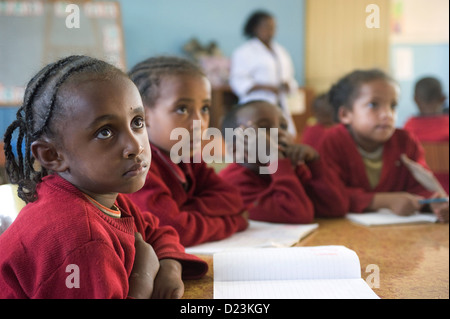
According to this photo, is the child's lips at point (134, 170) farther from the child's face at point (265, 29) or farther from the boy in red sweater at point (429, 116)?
the child's face at point (265, 29)

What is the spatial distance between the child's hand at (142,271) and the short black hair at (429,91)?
6.24ft

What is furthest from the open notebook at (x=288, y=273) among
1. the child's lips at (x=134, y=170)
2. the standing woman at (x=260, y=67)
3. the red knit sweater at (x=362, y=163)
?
the standing woman at (x=260, y=67)

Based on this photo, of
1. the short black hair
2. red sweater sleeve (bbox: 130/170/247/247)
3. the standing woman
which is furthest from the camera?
the standing woman

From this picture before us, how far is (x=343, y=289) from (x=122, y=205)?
1.18 feet

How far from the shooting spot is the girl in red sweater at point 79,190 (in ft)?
1.78

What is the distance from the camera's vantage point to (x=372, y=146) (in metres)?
1.57

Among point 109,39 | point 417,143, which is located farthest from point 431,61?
point 417,143

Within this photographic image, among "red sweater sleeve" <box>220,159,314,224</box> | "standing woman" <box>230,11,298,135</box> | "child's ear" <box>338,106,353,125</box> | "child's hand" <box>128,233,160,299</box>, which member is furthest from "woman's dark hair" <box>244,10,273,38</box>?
"child's hand" <box>128,233,160,299</box>

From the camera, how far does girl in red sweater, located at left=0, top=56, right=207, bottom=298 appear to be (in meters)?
0.54

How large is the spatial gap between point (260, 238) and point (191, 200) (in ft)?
0.65

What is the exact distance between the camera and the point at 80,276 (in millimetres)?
536

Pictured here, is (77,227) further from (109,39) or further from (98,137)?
(109,39)

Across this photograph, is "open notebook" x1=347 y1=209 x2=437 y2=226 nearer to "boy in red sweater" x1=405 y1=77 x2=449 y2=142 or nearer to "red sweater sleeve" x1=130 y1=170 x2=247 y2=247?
"red sweater sleeve" x1=130 y1=170 x2=247 y2=247

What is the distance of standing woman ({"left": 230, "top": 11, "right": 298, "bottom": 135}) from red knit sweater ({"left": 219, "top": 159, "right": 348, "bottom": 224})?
2549mm
